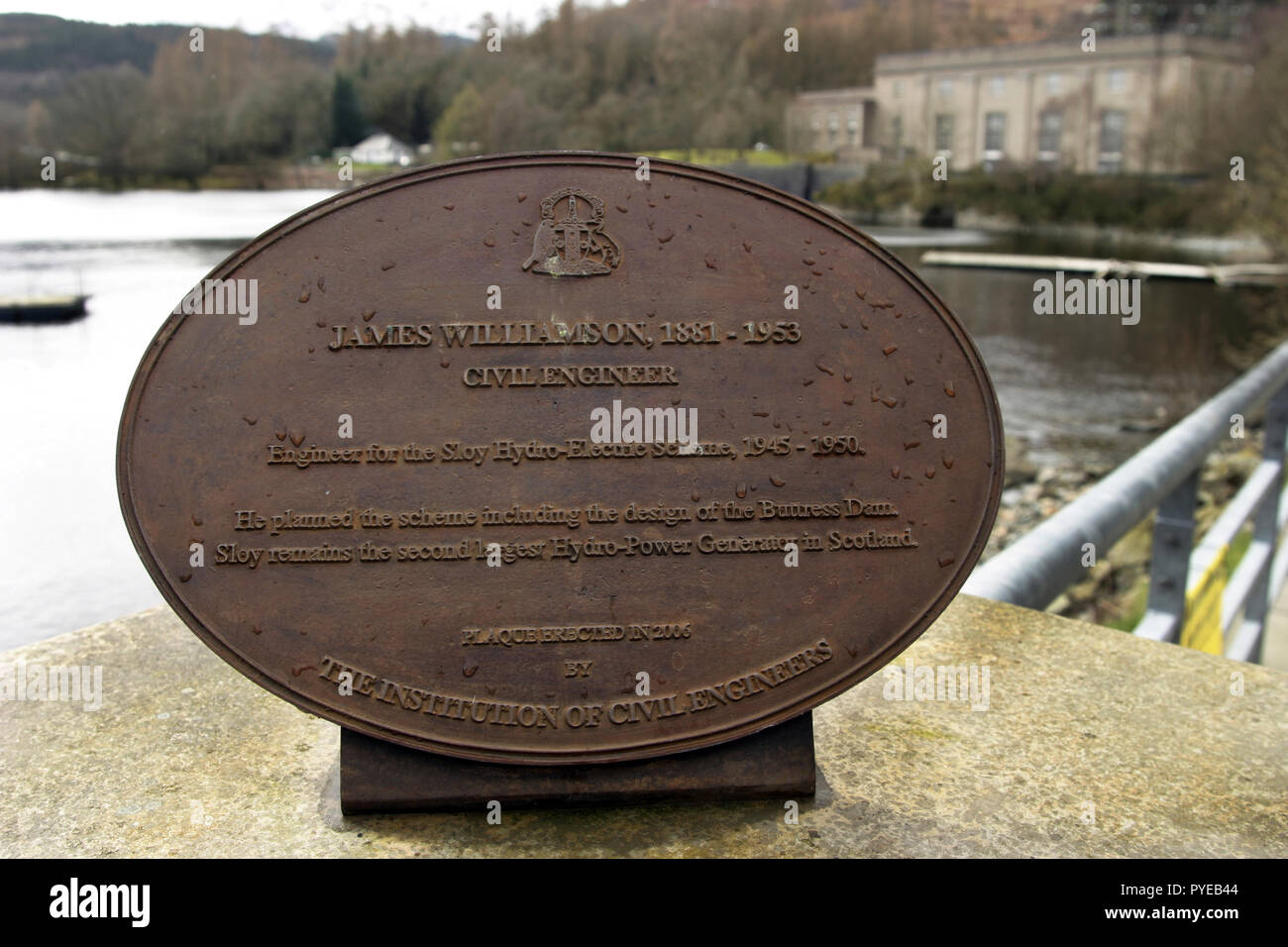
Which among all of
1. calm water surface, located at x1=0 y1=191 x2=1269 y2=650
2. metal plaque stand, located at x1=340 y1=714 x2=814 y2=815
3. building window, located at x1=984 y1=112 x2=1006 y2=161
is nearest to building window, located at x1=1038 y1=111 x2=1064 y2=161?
building window, located at x1=984 y1=112 x2=1006 y2=161

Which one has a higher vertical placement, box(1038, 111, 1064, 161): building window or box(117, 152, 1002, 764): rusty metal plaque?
box(1038, 111, 1064, 161): building window

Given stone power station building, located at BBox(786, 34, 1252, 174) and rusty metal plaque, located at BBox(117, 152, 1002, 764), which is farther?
stone power station building, located at BBox(786, 34, 1252, 174)

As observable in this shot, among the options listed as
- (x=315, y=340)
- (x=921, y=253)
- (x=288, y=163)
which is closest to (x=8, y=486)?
(x=288, y=163)

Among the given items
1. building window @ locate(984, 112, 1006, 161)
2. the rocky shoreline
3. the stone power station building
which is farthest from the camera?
building window @ locate(984, 112, 1006, 161)

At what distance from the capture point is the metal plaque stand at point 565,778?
2414 mm

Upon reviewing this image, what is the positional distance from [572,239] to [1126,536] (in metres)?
6.20

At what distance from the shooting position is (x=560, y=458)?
2.37 meters

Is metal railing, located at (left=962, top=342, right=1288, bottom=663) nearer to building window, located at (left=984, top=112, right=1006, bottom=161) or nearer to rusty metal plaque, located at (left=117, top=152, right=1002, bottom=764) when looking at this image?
rusty metal plaque, located at (left=117, top=152, right=1002, bottom=764)

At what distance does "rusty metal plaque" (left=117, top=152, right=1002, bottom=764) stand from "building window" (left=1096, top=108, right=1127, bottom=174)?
171 ft

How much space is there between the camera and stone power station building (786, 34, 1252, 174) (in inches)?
1740

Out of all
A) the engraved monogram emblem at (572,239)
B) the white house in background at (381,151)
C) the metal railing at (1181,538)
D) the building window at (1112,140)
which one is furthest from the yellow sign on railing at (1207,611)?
the building window at (1112,140)

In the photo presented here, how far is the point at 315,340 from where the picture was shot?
7.53 feet

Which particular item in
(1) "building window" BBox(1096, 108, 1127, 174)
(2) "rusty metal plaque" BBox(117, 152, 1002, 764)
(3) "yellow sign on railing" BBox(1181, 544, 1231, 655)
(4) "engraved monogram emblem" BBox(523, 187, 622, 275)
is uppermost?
(1) "building window" BBox(1096, 108, 1127, 174)

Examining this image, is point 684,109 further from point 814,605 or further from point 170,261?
point 814,605
